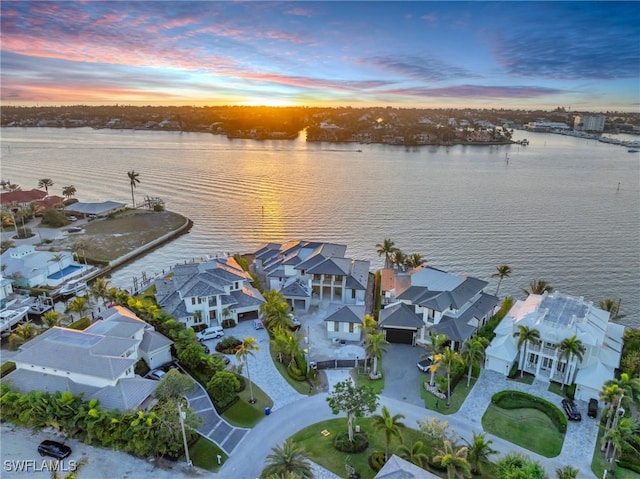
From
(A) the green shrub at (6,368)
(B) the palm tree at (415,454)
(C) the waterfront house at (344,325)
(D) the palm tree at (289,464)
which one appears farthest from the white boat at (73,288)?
(B) the palm tree at (415,454)

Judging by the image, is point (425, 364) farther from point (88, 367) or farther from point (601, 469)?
point (88, 367)

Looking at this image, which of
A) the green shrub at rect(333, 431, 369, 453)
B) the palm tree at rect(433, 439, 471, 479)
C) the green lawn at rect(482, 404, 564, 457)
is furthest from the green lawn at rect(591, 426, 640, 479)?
the green shrub at rect(333, 431, 369, 453)

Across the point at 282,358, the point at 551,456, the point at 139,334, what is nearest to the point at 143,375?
the point at 139,334

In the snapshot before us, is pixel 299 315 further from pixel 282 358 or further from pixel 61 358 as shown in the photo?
pixel 61 358

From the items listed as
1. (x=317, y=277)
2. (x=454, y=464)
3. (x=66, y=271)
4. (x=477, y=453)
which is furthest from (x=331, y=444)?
(x=66, y=271)

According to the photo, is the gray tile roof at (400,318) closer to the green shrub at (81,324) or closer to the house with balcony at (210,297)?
the house with balcony at (210,297)

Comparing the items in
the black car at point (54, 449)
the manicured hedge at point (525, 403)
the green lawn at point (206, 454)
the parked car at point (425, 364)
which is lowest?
the green lawn at point (206, 454)
